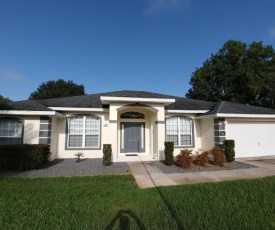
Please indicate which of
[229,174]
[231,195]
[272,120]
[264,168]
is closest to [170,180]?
[231,195]

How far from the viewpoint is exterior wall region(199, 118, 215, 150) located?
1286 cm

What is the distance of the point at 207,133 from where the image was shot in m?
Result: 13.4

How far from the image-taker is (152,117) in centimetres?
1341

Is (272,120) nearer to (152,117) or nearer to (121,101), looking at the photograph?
(152,117)

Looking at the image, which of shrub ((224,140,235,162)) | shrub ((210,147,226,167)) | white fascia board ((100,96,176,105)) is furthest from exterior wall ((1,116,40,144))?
shrub ((224,140,235,162))

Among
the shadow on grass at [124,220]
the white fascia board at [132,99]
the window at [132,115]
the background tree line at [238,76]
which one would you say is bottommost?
the shadow on grass at [124,220]

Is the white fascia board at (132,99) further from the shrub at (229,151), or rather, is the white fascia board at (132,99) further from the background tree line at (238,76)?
the background tree line at (238,76)

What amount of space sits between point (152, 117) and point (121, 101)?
113 inches

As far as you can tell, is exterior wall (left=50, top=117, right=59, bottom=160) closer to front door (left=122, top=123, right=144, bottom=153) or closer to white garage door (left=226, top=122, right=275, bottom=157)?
front door (left=122, top=123, right=144, bottom=153)

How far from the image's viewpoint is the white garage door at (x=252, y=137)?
1293 centimetres

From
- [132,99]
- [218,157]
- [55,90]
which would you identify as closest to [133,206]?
[218,157]

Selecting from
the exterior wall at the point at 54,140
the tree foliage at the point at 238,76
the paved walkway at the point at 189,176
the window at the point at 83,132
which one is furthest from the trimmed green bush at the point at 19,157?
the tree foliage at the point at 238,76

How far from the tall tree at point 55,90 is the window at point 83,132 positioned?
107 feet

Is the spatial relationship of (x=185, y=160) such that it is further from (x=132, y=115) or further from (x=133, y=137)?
(x=132, y=115)
